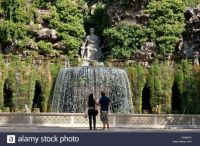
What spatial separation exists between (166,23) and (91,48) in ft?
22.3

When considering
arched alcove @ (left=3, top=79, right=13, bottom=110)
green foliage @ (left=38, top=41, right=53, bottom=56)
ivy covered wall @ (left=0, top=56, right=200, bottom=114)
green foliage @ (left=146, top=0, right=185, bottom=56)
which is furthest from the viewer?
green foliage @ (left=38, top=41, right=53, bottom=56)

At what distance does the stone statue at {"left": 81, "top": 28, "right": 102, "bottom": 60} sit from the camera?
55469mm

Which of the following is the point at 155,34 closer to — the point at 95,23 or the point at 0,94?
the point at 95,23

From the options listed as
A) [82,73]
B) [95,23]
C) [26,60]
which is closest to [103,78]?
[82,73]

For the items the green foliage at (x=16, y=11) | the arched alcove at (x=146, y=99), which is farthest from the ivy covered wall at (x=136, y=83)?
the green foliage at (x=16, y=11)

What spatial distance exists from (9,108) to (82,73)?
6.35 m

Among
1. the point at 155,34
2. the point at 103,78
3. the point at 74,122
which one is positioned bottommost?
the point at 74,122

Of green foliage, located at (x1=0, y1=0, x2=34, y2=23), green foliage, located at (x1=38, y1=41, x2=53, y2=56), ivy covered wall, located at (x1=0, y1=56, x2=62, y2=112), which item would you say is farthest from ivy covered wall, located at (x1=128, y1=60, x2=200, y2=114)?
green foliage, located at (x1=0, y1=0, x2=34, y2=23)

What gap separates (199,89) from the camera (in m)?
48.0

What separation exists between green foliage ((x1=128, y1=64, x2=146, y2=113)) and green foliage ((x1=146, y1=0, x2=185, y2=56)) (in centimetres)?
455

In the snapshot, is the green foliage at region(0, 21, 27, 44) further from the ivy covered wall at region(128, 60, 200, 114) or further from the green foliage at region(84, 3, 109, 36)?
the ivy covered wall at region(128, 60, 200, 114)

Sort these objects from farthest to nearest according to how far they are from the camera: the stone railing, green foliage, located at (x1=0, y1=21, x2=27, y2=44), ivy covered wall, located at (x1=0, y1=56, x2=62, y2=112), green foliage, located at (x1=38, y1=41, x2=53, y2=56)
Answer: green foliage, located at (x1=38, y1=41, x2=53, y2=56), green foliage, located at (x1=0, y1=21, x2=27, y2=44), ivy covered wall, located at (x1=0, y1=56, x2=62, y2=112), the stone railing

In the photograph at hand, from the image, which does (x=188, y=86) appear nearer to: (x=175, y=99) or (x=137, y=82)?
(x=175, y=99)

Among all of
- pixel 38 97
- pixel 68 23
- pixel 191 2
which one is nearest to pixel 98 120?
pixel 38 97
